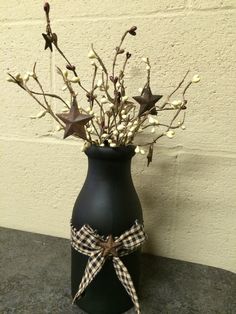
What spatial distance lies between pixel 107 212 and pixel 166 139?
0.91 feet

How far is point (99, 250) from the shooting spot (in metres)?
0.54

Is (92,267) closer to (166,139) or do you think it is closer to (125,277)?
(125,277)

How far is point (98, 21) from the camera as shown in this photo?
0.72 m

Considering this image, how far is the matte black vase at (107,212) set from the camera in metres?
0.55

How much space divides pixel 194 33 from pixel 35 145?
19.4 inches

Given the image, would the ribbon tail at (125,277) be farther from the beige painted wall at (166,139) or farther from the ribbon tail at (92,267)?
the beige painted wall at (166,139)

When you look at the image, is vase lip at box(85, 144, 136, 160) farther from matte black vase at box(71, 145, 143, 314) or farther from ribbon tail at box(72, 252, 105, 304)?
ribbon tail at box(72, 252, 105, 304)

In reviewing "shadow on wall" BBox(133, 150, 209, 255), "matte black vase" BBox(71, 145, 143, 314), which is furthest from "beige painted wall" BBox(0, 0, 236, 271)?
"matte black vase" BBox(71, 145, 143, 314)

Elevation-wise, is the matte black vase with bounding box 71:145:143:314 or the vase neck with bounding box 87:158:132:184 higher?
the vase neck with bounding box 87:158:132:184

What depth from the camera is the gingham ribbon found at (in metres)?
0.54

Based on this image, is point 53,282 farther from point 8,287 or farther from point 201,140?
point 201,140

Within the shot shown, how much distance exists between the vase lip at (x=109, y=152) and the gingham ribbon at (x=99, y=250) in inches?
5.1

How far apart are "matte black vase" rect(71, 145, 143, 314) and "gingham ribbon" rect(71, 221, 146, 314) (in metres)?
0.01

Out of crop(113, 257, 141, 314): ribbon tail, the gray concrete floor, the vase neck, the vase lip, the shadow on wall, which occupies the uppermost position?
the vase lip
